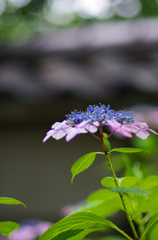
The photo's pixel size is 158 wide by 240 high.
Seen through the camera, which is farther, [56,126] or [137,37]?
[137,37]

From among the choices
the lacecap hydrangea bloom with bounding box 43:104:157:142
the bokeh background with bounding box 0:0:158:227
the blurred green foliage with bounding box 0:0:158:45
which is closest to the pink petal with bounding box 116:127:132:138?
the lacecap hydrangea bloom with bounding box 43:104:157:142

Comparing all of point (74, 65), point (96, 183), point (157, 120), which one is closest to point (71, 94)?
point (74, 65)

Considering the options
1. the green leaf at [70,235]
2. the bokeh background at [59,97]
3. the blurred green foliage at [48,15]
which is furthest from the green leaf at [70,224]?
the blurred green foliage at [48,15]

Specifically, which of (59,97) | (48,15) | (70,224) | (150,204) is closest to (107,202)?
(150,204)

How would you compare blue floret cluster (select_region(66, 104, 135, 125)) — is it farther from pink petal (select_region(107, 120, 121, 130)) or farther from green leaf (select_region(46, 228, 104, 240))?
green leaf (select_region(46, 228, 104, 240))

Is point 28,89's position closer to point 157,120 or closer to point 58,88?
point 58,88

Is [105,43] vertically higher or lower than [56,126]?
higher

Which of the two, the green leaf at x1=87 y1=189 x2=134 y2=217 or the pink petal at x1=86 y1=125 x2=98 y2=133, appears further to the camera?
the green leaf at x1=87 y1=189 x2=134 y2=217

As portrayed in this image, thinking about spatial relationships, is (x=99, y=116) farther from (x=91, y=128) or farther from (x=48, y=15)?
(x=48, y=15)
